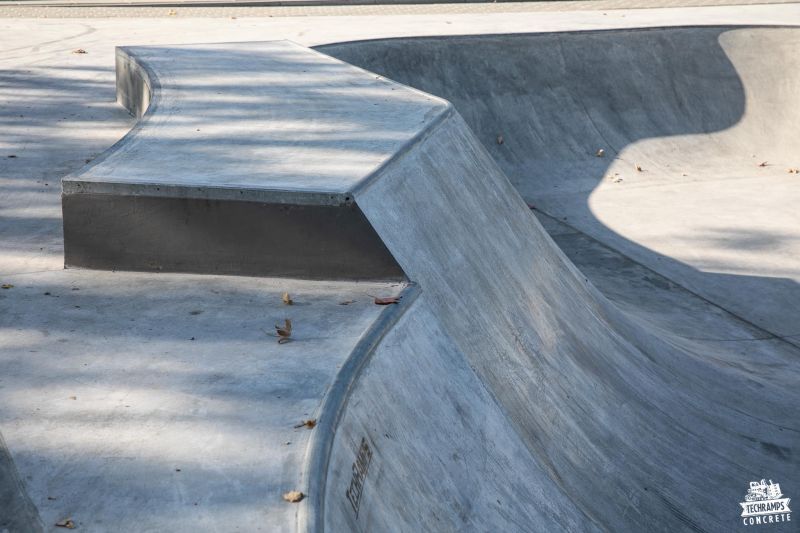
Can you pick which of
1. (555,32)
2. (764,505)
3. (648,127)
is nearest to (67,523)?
(764,505)

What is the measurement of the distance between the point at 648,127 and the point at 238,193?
32.2 ft

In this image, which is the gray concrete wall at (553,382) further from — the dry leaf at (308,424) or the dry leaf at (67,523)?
the dry leaf at (67,523)

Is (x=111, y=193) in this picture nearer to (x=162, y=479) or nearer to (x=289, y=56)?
(x=162, y=479)

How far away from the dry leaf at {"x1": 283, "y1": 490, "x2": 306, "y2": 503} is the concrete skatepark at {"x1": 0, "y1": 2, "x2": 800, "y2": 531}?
2cm

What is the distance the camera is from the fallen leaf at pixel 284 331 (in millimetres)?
3749

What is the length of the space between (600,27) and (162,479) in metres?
→ 12.4

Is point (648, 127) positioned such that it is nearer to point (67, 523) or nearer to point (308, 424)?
point (308, 424)

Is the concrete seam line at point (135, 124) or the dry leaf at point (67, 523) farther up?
the concrete seam line at point (135, 124)

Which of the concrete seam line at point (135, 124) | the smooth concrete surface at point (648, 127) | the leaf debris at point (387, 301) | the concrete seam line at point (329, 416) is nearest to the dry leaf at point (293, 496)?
the concrete seam line at point (329, 416)

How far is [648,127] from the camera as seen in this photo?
13.0 m

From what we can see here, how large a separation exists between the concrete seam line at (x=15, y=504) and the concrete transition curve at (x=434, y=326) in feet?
2.51

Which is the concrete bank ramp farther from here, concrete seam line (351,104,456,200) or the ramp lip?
the ramp lip

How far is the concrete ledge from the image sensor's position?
4.29 metres

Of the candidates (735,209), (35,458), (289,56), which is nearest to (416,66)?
(289,56)
